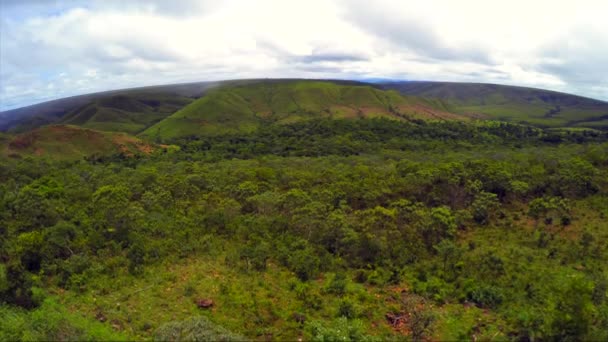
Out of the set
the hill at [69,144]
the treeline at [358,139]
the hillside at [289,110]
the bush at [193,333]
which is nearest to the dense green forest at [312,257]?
the bush at [193,333]

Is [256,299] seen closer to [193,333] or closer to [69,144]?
[193,333]

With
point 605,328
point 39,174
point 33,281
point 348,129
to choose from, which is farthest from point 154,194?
point 348,129

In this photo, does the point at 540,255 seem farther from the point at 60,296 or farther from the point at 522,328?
the point at 60,296

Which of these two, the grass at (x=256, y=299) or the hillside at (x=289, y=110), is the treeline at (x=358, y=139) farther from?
the grass at (x=256, y=299)

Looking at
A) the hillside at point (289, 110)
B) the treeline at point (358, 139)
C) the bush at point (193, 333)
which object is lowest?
the bush at point (193, 333)

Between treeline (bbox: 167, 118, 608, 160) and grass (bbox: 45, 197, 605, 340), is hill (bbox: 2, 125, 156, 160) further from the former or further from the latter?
grass (bbox: 45, 197, 605, 340)

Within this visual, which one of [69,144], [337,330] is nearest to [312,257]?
[337,330]

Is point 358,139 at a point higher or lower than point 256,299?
higher

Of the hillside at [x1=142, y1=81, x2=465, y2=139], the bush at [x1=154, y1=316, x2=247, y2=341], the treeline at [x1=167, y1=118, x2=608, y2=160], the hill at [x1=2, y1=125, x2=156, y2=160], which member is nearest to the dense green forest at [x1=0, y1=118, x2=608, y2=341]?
the bush at [x1=154, y1=316, x2=247, y2=341]
